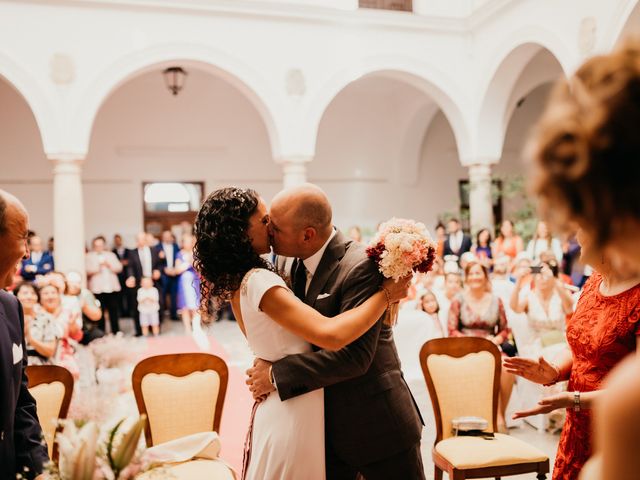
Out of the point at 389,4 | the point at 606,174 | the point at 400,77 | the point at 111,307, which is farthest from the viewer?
the point at 389,4

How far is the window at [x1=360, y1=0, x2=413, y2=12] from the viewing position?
38.9 feet

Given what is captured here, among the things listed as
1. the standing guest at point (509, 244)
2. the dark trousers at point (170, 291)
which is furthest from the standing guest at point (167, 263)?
the standing guest at point (509, 244)

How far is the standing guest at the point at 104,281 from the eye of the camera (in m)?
10.9

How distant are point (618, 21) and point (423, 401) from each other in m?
5.60

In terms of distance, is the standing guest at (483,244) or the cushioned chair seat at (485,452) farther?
the standing guest at (483,244)

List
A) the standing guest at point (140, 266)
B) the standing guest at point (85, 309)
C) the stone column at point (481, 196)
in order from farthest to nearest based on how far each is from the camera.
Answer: the stone column at point (481, 196) → the standing guest at point (140, 266) → the standing guest at point (85, 309)

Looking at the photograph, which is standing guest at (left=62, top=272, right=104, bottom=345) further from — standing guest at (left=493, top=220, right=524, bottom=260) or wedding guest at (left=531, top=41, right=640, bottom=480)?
wedding guest at (left=531, top=41, right=640, bottom=480)

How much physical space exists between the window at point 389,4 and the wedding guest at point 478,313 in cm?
786

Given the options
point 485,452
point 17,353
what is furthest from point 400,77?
point 17,353

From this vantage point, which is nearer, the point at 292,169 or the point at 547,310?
the point at 547,310

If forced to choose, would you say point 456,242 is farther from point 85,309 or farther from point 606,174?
point 606,174

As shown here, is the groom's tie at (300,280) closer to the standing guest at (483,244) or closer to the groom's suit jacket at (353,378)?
the groom's suit jacket at (353,378)

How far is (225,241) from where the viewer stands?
1966mm

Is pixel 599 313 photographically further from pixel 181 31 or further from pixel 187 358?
pixel 181 31
